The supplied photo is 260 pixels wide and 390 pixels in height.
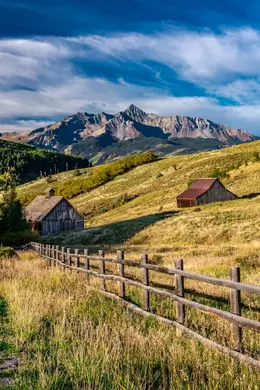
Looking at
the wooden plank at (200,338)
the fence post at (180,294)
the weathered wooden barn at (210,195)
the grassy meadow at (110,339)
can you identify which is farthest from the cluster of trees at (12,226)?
the fence post at (180,294)

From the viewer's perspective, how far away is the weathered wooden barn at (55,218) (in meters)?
75.1

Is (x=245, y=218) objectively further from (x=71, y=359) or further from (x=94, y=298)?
(x=71, y=359)

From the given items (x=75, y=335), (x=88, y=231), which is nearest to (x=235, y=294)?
(x=75, y=335)

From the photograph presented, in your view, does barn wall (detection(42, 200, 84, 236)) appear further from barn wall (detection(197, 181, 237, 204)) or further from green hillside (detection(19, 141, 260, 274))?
barn wall (detection(197, 181, 237, 204))

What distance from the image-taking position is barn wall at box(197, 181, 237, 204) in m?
77.3

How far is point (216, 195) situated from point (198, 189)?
11.9 ft

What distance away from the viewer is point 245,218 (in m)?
49.1

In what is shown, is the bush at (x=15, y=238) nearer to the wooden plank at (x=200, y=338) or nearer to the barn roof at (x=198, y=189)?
the barn roof at (x=198, y=189)

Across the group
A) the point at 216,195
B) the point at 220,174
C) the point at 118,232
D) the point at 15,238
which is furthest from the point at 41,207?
the point at 220,174

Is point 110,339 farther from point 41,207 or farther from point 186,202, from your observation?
point 41,207

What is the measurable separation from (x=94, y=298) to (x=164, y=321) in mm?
3199

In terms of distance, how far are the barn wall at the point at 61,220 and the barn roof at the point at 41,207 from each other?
0.68m

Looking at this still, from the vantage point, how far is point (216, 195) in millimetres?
77500

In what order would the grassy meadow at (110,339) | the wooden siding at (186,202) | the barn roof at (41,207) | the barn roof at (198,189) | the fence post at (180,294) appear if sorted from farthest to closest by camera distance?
the barn roof at (198,189), the wooden siding at (186,202), the barn roof at (41,207), the fence post at (180,294), the grassy meadow at (110,339)
